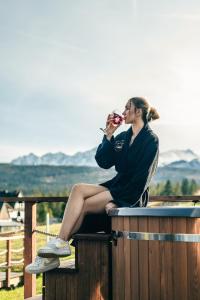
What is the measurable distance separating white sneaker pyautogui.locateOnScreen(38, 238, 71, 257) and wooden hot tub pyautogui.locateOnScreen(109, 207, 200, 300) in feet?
1.75

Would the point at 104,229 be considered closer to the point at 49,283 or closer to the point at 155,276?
the point at 49,283

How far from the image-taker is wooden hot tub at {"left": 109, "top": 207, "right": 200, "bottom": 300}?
9.46ft

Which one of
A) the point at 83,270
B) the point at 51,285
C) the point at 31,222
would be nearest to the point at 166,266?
the point at 83,270

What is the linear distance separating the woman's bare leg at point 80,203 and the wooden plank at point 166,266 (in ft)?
2.95

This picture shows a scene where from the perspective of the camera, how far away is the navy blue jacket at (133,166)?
376cm

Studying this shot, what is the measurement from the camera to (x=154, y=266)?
9.81 ft

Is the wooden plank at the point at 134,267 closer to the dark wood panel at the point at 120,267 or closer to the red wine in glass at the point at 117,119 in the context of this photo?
the dark wood panel at the point at 120,267

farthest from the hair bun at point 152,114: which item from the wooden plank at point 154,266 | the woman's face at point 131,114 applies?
the wooden plank at point 154,266

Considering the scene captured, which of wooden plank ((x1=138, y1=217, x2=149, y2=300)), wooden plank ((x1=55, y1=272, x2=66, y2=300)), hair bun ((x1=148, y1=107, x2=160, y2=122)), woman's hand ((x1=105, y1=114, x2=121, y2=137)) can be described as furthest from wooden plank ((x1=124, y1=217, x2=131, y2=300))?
hair bun ((x1=148, y1=107, x2=160, y2=122))

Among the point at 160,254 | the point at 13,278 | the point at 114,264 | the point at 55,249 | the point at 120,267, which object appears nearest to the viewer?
the point at 160,254

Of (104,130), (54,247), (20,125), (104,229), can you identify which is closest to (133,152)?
(104,130)

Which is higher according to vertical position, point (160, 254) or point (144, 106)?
point (144, 106)

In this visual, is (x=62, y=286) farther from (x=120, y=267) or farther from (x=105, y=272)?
(x=120, y=267)

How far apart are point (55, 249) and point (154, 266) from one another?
862mm
